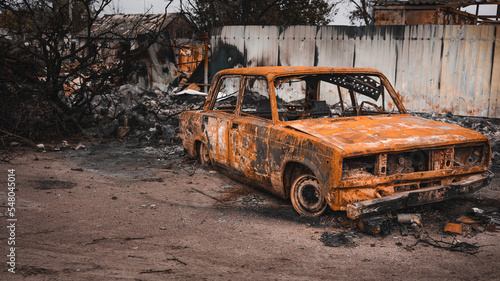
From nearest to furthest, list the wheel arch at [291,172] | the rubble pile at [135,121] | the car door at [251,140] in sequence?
A: the wheel arch at [291,172] < the car door at [251,140] < the rubble pile at [135,121]

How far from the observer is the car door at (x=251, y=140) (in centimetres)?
512

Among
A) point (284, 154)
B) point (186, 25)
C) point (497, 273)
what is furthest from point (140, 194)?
point (186, 25)

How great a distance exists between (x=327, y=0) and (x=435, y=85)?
1920 cm

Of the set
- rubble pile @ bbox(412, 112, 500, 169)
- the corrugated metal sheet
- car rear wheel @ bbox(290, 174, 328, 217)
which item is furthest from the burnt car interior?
the corrugated metal sheet

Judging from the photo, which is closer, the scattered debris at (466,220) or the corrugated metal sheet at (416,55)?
the scattered debris at (466,220)

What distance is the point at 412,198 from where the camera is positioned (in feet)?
13.6

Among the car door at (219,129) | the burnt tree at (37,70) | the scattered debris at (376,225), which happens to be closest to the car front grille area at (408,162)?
the scattered debris at (376,225)

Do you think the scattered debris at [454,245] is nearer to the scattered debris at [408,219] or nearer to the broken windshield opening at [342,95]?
the scattered debris at [408,219]

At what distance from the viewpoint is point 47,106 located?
911cm

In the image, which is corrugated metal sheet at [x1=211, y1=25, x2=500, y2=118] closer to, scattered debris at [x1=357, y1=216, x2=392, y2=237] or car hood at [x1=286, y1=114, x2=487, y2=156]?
car hood at [x1=286, y1=114, x2=487, y2=156]

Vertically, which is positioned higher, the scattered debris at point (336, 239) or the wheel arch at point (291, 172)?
the wheel arch at point (291, 172)

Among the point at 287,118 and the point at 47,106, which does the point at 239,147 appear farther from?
the point at 47,106

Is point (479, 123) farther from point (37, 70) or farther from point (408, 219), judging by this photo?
point (37, 70)

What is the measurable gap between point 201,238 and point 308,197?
47.3 inches
